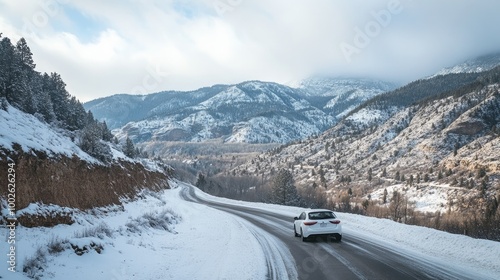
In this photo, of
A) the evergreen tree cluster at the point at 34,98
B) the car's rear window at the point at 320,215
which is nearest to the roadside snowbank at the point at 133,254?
the car's rear window at the point at 320,215

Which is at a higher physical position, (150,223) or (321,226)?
(321,226)

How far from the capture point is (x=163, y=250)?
11.9 meters

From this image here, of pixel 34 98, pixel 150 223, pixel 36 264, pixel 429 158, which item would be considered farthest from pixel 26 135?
pixel 429 158

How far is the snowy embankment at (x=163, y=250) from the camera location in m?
7.98

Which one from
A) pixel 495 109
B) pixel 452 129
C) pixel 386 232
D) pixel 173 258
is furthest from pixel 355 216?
pixel 495 109

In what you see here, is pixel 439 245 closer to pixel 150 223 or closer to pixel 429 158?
pixel 150 223

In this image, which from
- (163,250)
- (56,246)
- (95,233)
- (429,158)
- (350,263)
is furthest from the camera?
(429,158)

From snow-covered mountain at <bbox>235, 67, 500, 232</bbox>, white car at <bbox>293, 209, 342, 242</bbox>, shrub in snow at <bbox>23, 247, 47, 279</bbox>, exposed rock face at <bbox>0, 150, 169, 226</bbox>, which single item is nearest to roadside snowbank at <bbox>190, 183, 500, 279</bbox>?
white car at <bbox>293, 209, 342, 242</bbox>

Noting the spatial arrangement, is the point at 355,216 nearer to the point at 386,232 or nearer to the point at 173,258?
the point at 386,232

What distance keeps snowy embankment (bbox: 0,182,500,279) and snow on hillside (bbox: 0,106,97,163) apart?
13.2 feet

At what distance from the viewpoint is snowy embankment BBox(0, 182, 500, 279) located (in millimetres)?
7980

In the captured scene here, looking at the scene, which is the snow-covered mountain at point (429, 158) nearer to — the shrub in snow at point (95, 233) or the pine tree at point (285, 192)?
the pine tree at point (285, 192)

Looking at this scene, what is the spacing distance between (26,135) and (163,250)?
9.61 m

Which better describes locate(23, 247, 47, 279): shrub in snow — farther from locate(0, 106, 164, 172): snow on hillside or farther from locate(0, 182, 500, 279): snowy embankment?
locate(0, 106, 164, 172): snow on hillside
